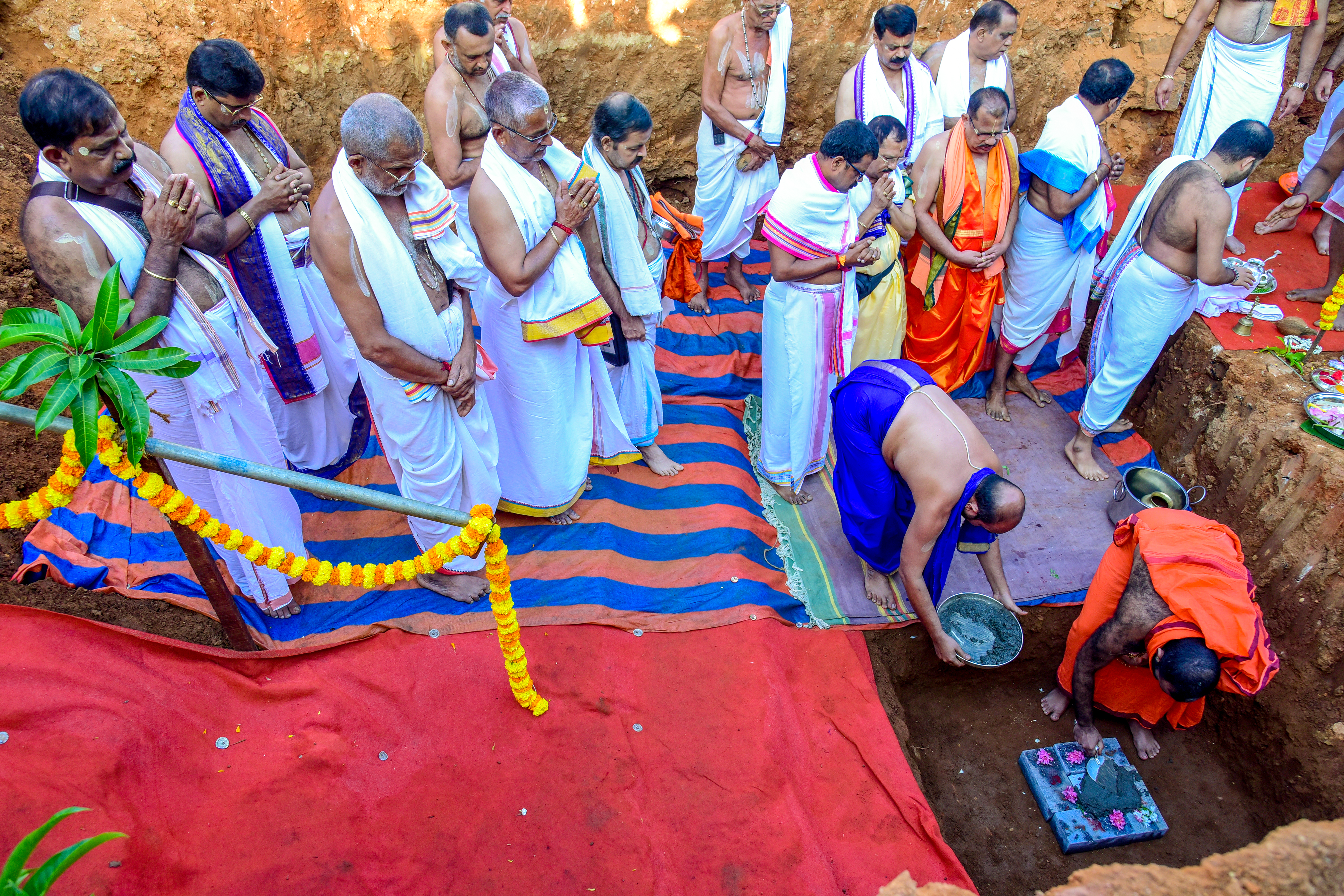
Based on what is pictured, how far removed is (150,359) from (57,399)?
0.80 ft

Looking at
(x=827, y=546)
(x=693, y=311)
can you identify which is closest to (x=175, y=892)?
(x=827, y=546)

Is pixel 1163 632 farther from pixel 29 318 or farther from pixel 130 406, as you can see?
pixel 29 318

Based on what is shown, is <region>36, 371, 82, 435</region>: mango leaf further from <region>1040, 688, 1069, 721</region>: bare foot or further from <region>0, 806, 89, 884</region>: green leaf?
<region>1040, 688, 1069, 721</region>: bare foot

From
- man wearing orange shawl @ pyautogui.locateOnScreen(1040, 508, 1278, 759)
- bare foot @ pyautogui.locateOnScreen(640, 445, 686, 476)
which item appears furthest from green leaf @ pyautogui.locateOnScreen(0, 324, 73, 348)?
man wearing orange shawl @ pyautogui.locateOnScreen(1040, 508, 1278, 759)

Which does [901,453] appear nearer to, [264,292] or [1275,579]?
[1275,579]

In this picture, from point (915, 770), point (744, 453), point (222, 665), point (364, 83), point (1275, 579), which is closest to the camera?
point (222, 665)

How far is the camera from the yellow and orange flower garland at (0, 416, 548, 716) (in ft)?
7.39

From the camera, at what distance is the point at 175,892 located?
2.34 metres

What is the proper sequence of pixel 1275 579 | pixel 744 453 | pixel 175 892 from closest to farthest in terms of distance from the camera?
pixel 175 892 < pixel 1275 579 < pixel 744 453

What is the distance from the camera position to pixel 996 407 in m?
5.10

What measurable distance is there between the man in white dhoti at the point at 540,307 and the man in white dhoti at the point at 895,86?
91.1 inches

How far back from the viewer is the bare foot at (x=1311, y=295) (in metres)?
5.21

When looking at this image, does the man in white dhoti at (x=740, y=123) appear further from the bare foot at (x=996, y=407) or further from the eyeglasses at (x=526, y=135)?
the eyeglasses at (x=526, y=135)

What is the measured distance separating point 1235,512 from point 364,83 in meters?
5.97
